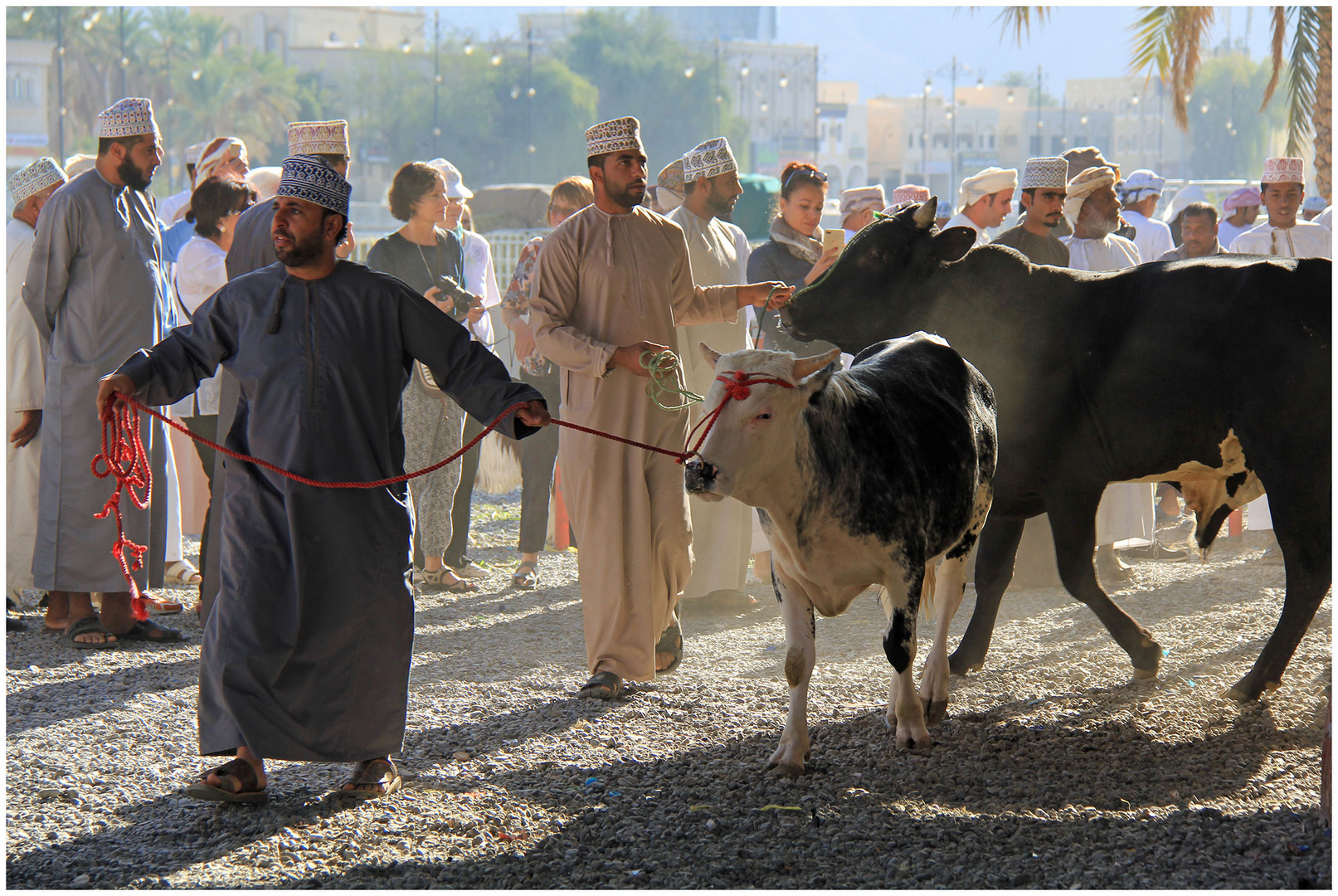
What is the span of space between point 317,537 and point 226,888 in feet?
3.51

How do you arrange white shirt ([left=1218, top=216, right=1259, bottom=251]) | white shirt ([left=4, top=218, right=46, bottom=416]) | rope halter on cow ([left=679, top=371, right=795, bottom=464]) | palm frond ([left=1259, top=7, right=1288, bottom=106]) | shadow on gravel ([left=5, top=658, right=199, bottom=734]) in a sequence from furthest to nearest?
palm frond ([left=1259, top=7, right=1288, bottom=106]), white shirt ([left=1218, top=216, right=1259, bottom=251]), white shirt ([left=4, top=218, right=46, bottom=416]), shadow on gravel ([left=5, top=658, right=199, bottom=734]), rope halter on cow ([left=679, top=371, right=795, bottom=464])

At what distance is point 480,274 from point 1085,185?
3691 mm

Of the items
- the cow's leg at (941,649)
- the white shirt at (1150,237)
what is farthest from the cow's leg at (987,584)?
the white shirt at (1150,237)

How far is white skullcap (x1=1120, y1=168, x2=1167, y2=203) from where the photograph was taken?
1082 centimetres

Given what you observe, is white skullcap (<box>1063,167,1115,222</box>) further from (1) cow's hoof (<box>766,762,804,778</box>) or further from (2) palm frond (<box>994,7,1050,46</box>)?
(2) palm frond (<box>994,7,1050,46</box>)

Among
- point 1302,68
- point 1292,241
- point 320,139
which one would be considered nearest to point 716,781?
point 320,139

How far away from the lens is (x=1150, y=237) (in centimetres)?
985

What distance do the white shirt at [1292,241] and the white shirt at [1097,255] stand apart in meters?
1.82

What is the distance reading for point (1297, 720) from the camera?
192 inches

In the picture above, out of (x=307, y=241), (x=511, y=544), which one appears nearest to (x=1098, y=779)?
(x=307, y=241)

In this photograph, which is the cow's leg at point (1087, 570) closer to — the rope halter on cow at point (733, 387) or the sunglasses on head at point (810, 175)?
the rope halter on cow at point (733, 387)

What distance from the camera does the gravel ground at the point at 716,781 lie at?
360 centimetres

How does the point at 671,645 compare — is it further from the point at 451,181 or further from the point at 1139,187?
the point at 1139,187

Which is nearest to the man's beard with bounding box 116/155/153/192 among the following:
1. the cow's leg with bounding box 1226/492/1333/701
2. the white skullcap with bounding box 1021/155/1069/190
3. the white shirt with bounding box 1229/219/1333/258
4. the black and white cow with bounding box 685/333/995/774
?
the black and white cow with bounding box 685/333/995/774
